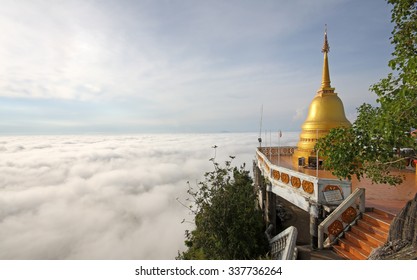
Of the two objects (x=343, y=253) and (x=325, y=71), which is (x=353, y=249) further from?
(x=325, y=71)

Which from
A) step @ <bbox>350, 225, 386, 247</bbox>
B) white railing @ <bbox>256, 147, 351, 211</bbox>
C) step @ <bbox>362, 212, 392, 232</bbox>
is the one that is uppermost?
white railing @ <bbox>256, 147, 351, 211</bbox>

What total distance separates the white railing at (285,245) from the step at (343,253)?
4.11ft

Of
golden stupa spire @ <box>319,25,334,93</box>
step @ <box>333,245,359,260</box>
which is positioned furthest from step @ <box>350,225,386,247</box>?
golden stupa spire @ <box>319,25,334,93</box>

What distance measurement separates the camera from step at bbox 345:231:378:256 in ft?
21.3

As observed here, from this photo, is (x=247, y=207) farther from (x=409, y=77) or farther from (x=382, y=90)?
(x=409, y=77)

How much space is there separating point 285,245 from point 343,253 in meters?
1.93

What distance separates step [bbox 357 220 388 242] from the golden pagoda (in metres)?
7.00

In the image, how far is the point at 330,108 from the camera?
15.2 m

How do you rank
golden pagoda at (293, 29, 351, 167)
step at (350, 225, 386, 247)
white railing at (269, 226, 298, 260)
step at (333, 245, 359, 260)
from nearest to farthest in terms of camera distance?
1. step at (350, 225, 386, 247)
2. step at (333, 245, 359, 260)
3. white railing at (269, 226, 298, 260)
4. golden pagoda at (293, 29, 351, 167)

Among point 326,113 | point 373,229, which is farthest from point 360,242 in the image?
point 326,113

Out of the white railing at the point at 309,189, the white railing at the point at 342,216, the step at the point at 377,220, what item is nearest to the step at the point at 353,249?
the white railing at the point at 342,216

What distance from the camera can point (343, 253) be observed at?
22.7 feet

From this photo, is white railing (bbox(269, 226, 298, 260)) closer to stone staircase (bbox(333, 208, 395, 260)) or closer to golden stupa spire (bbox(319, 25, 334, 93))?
stone staircase (bbox(333, 208, 395, 260))
